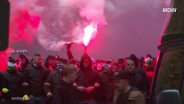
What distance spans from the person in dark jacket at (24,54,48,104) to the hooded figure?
0.54 m

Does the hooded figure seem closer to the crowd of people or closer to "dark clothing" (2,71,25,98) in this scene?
the crowd of people

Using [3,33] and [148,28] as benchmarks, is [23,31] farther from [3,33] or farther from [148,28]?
[3,33]

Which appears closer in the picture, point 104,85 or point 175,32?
point 175,32

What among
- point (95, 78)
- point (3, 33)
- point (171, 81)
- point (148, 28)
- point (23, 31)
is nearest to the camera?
point (3, 33)

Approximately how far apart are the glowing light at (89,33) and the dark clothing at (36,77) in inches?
36.4

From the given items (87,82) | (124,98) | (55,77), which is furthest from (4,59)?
(124,98)

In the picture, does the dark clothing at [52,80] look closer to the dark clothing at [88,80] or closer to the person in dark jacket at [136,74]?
the dark clothing at [88,80]

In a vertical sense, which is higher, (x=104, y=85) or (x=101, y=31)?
(x=101, y=31)

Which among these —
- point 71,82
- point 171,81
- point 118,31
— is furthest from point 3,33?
point 118,31

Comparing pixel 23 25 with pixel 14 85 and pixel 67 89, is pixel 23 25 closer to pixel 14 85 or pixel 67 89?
pixel 14 85

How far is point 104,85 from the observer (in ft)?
21.8

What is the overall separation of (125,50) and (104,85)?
42.6 inches

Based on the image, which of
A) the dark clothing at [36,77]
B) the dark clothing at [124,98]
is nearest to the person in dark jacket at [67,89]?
the dark clothing at [124,98]

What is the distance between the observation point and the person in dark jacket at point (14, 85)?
6.51m
